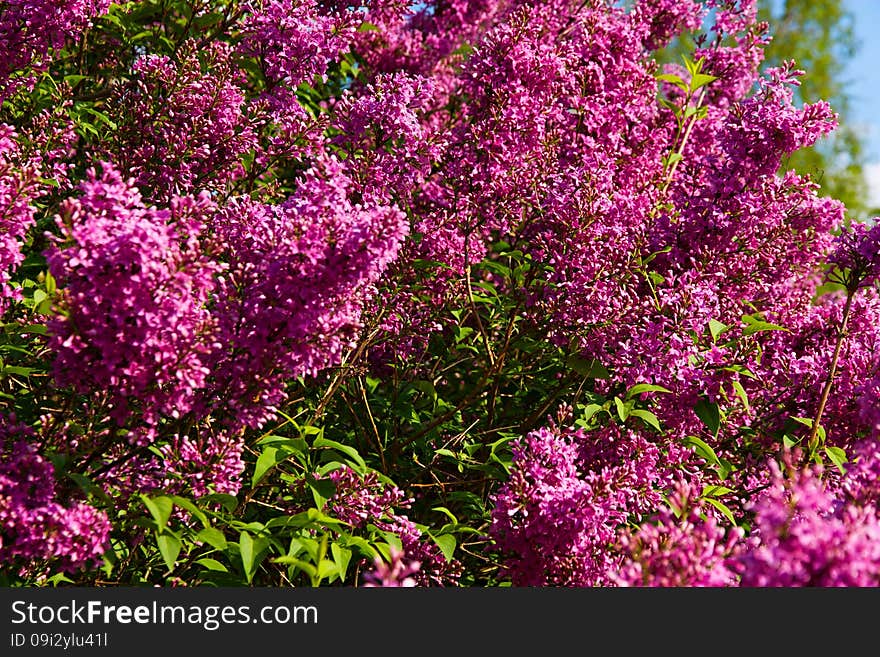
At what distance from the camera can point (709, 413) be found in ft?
12.2

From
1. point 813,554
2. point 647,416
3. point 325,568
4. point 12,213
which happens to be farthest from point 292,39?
point 813,554

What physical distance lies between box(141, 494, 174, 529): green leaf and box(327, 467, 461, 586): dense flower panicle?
2.53 feet

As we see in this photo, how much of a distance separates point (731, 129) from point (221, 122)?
100.0 inches

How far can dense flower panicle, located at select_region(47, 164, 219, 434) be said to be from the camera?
94.9 inches

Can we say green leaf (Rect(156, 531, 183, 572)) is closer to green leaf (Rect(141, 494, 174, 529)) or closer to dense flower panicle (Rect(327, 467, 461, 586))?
green leaf (Rect(141, 494, 174, 529))

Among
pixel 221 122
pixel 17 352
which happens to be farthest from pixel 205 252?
A: pixel 221 122

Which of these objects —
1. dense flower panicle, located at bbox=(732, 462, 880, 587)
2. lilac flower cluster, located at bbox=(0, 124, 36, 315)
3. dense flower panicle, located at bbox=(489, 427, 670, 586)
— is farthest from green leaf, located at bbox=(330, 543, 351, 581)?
lilac flower cluster, located at bbox=(0, 124, 36, 315)

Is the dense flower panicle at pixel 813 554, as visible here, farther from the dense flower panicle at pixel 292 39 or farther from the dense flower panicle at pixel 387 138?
the dense flower panicle at pixel 292 39

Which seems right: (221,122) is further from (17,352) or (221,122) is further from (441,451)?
(441,451)

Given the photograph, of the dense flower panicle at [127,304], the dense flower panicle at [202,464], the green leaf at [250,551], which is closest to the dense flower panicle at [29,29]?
the dense flower panicle at [127,304]

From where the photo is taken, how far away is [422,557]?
3588mm

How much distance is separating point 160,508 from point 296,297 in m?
0.76

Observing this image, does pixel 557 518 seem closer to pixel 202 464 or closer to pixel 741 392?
pixel 741 392

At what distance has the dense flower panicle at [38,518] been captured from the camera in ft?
8.48
